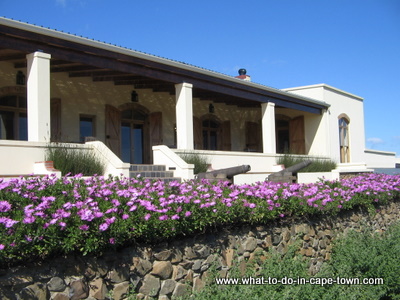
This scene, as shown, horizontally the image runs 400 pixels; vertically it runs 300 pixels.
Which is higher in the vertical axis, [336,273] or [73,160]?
[73,160]

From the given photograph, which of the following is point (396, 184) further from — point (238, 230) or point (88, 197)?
point (88, 197)

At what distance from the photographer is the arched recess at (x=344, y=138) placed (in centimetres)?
2214

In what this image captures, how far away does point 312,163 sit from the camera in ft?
56.5

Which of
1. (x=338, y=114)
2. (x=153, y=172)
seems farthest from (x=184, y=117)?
(x=338, y=114)

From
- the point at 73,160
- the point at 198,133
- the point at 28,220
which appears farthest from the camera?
the point at 198,133

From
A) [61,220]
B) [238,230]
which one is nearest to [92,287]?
[61,220]

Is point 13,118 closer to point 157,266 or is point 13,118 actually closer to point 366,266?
point 157,266

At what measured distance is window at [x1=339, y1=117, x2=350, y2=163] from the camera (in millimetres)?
22156

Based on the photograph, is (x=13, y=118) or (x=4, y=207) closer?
(x=4, y=207)

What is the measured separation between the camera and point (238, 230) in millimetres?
6371

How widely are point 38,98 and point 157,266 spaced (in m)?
6.16

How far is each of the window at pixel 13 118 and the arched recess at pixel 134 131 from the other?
278cm

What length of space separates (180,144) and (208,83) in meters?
2.52

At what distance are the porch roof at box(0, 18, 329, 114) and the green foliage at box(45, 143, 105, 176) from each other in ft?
7.34
